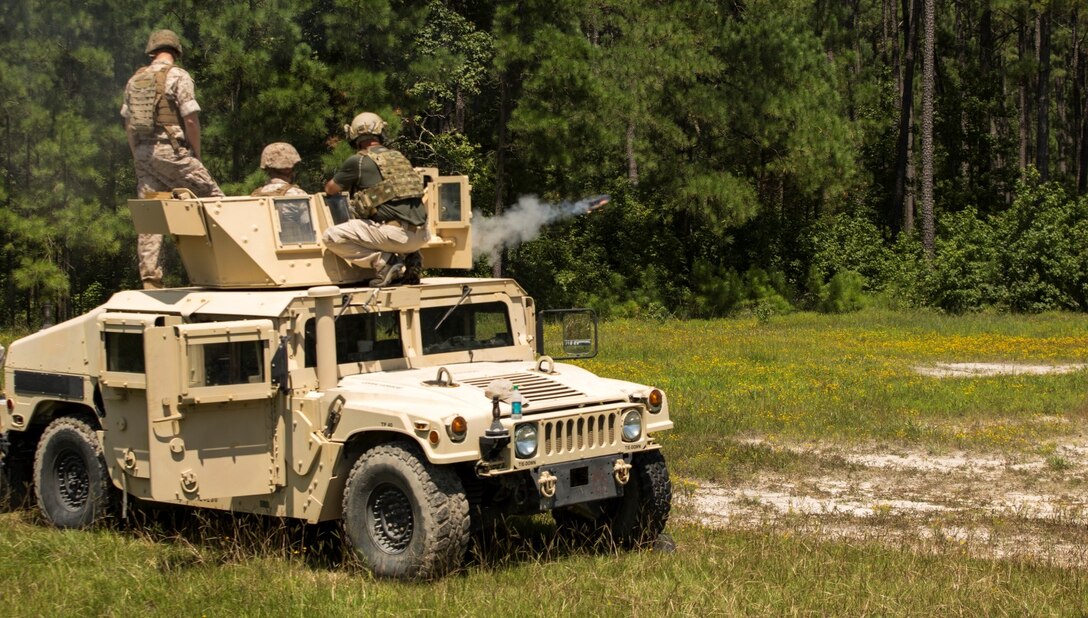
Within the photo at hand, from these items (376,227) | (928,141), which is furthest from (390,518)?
(928,141)

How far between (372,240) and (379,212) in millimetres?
192

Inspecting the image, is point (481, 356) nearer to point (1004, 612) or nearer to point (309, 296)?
point (309, 296)

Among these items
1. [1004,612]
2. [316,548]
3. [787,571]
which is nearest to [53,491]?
[316,548]

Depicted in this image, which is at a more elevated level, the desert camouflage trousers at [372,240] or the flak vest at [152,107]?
the flak vest at [152,107]

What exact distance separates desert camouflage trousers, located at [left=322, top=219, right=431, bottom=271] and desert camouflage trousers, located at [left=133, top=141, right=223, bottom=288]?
1.52 m

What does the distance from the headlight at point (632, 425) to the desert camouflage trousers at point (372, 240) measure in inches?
76.7

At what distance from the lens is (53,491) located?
10.5m

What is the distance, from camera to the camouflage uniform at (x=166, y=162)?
11117 millimetres

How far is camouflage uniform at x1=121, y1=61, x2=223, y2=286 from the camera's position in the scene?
36.5 feet

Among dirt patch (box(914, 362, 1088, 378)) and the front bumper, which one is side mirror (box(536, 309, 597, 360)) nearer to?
the front bumper

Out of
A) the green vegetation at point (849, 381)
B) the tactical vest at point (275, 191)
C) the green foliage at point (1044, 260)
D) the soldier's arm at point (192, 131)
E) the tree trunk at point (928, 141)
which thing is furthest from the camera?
the tree trunk at point (928, 141)

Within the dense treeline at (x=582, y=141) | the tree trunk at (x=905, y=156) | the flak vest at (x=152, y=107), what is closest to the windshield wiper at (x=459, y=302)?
the flak vest at (x=152, y=107)

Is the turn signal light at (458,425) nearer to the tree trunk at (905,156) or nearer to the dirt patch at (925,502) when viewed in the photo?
the dirt patch at (925,502)

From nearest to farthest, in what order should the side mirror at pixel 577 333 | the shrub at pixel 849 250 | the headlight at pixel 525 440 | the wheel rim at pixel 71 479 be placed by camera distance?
the headlight at pixel 525 440
the side mirror at pixel 577 333
the wheel rim at pixel 71 479
the shrub at pixel 849 250
